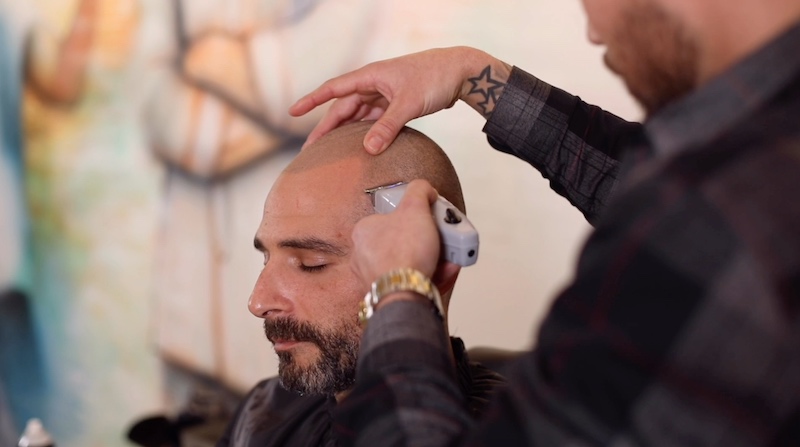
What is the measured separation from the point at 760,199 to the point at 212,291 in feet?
7.09

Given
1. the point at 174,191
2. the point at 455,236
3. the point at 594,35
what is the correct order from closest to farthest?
1. the point at 594,35
2. the point at 455,236
3. the point at 174,191

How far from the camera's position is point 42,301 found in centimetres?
283

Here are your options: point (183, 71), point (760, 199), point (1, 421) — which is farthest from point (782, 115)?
point (1, 421)

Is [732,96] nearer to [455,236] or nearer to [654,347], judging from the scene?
[654,347]

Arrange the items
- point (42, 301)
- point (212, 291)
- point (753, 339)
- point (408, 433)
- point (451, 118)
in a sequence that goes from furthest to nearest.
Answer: point (42, 301) → point (212, 291) → point (451, 118) → point (408, 433) → point (753, 339)

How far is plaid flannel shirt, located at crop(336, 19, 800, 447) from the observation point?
0.64 m

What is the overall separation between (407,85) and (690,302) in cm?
80

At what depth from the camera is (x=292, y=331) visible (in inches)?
54.0

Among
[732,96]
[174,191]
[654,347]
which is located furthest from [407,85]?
[174,191]

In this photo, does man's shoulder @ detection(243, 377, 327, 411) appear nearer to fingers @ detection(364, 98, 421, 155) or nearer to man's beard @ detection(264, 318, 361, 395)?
man's beard @ detection(264, 318, 361, 395)

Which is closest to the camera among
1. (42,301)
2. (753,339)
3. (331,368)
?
(753,339)

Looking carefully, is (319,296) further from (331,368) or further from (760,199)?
(760,199)

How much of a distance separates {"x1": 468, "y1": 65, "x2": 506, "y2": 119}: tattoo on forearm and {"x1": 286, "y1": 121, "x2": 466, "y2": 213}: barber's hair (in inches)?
4.7

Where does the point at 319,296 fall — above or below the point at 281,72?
below
